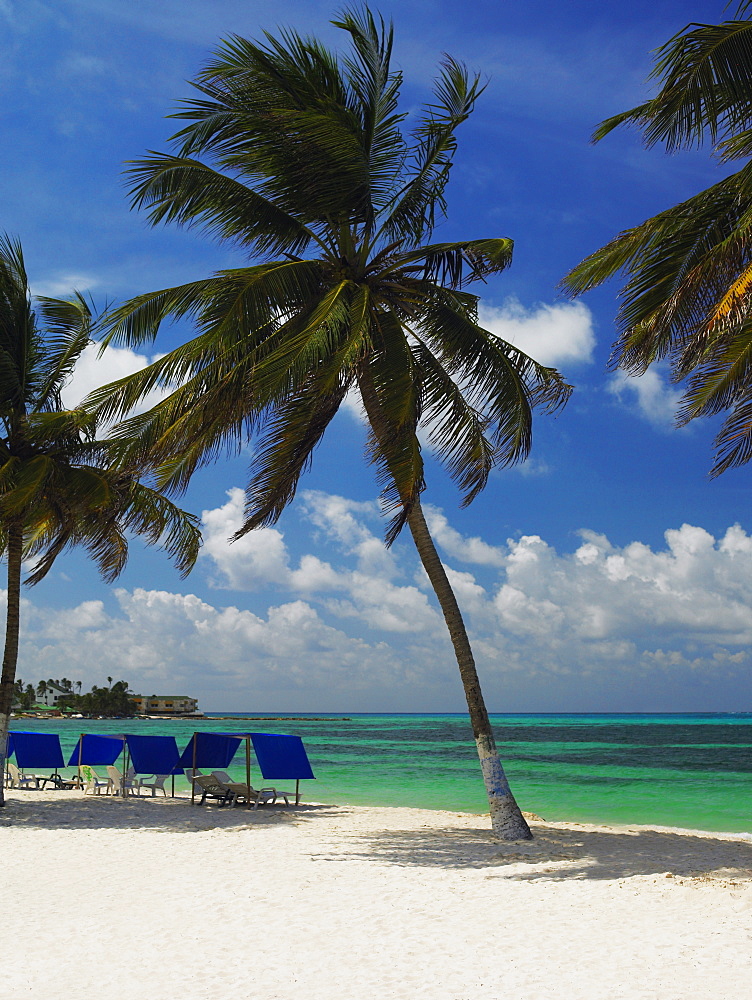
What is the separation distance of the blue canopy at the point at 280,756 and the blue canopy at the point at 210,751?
116 centimetres

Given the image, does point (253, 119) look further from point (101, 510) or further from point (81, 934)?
point (81, 934)

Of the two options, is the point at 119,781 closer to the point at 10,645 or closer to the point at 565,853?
the point at 10,645

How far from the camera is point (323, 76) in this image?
9.71m

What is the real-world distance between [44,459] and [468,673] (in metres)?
6.84

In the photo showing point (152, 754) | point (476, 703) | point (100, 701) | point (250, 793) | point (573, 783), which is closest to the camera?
point (476, 703)

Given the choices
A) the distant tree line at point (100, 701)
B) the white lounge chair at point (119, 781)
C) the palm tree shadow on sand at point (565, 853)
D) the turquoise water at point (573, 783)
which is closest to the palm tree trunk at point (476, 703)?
the palm tree shadow on sand at point (565, 853)

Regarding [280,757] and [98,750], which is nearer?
[280,757]

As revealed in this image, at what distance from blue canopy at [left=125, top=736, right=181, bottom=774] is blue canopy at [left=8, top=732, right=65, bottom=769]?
2.03m

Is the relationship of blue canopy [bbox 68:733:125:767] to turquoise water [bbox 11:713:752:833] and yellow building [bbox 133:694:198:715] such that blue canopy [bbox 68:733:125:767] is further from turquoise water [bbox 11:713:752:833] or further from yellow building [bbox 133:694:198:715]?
yellow building [bbox 133:694:198:715]

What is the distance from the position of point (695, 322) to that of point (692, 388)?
69 cm

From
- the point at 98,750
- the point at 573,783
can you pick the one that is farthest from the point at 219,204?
the point at 573,783

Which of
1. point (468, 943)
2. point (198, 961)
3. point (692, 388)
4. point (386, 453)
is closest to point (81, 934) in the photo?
point (198, 961)

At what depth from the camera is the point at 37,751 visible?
16.6m

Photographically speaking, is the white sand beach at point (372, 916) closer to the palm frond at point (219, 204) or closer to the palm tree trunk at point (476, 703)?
the palm tree trunk at point (476, 703)
